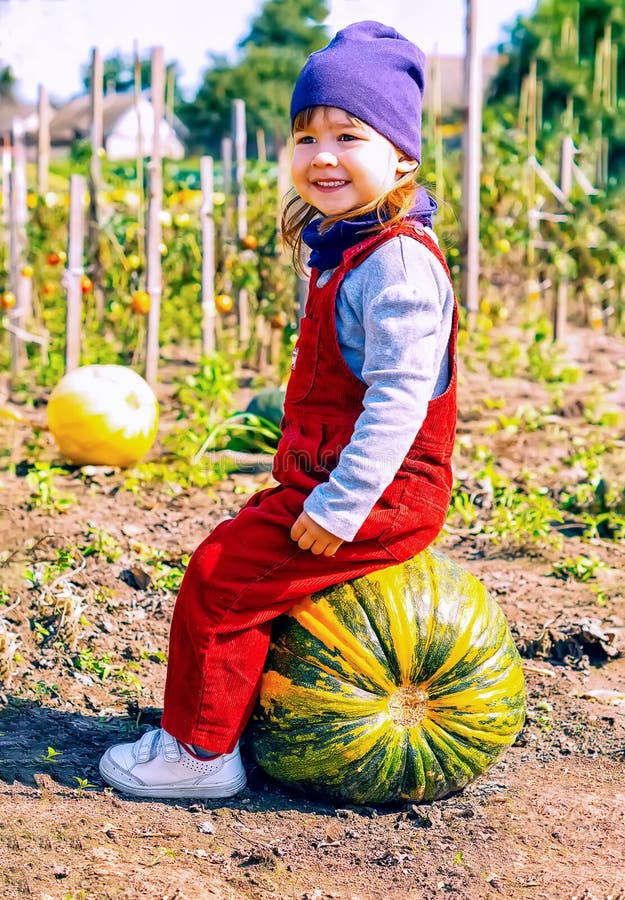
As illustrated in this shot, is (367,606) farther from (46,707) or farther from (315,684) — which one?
(46,707)

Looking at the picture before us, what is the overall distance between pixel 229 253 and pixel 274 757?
21.9 ft

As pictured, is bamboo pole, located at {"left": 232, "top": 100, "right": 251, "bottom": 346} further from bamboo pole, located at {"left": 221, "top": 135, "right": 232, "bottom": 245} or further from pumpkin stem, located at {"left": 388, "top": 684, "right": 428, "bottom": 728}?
pumpkin stem, located at {"left": 388, "top": 684, "right": 428, "bottom": 728}

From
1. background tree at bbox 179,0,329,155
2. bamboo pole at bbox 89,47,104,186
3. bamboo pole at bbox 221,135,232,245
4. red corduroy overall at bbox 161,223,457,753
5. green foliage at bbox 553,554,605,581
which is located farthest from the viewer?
background tree at bbox 179,0,329,155

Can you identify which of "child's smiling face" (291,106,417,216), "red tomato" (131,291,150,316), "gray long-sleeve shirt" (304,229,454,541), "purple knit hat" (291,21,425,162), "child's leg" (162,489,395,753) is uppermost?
"purple knit hat" (291,21,425,162)

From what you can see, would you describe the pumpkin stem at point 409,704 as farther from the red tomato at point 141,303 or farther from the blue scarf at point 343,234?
the red tomato at point 141,303

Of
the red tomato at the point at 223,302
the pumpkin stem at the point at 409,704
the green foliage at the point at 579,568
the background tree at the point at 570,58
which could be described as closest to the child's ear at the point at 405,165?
the pumpkin stem at the point at 409,704

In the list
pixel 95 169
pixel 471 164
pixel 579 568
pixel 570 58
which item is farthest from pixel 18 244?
pixel 570 58

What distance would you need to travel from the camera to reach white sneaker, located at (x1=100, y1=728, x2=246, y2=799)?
9.53 ft

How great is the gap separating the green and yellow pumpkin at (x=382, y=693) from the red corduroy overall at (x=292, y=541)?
0.07m

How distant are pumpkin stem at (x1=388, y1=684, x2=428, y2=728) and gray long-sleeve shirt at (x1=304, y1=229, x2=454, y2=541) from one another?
51cm

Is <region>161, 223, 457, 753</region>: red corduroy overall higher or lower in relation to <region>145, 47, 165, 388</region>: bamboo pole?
lower

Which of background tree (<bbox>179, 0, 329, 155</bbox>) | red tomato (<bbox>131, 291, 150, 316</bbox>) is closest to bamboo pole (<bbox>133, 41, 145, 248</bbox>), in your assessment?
red tomato (<bbox>131, 291, 150, 316</bbox>)

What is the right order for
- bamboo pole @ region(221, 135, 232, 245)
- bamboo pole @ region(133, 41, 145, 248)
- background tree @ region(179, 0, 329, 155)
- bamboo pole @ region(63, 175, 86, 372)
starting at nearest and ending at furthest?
bamboo pole @ region(63, 175, 86, 372) → bamboo pole @ region(133, 41, 145, 248) → bamboo pole @ region(221, 135, 232, 245) → background tree @ region(179, 0, 329, 155)

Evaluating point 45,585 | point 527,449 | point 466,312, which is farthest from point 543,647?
point 466,312
